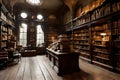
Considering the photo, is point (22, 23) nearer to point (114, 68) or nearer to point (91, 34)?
point (91, 34)

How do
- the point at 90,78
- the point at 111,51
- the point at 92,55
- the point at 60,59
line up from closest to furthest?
1. the point at 90,78
2. the point at 60,59
3. the point at 111,51
4. the point at 92,55

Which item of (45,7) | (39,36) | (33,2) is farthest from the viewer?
(39,36)

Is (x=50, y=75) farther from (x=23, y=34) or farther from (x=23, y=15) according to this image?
(x=23, y=15)

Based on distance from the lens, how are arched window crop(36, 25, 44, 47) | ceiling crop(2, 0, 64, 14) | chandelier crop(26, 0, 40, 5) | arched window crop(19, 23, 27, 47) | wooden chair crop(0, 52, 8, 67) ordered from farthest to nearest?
arched window crop(36, 25, 44, 47)
arched window crop(19, 23, 27, 47)
ceiling crop(2, 0, 64, 14)
chandelier crop(26, 0, 40, 5)
wooden chair crop(0, 52, 8, 67)

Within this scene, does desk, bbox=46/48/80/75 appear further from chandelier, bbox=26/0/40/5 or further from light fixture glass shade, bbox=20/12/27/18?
light fixture glass shade, bbox=20/12/27/18

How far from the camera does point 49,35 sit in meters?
11.8

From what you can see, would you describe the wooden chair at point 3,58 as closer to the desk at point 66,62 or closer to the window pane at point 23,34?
the desk at point 66,62

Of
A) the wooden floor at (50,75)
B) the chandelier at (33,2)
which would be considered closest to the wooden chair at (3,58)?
the wooden floor at (50,75)

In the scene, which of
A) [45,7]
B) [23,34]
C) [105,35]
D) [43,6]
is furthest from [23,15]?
[105,35]

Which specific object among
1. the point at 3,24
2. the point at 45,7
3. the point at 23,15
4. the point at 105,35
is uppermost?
the point at 45,7

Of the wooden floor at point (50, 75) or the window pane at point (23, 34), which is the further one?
the window pane at point (23, 34)

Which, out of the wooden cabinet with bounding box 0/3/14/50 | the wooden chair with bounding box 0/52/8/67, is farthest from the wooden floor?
the wooden cabinet with bounding box 0/3/14/50

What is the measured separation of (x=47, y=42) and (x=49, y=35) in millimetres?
706

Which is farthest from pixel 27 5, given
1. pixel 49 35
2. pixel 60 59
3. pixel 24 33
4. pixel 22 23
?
pixel 60 59
